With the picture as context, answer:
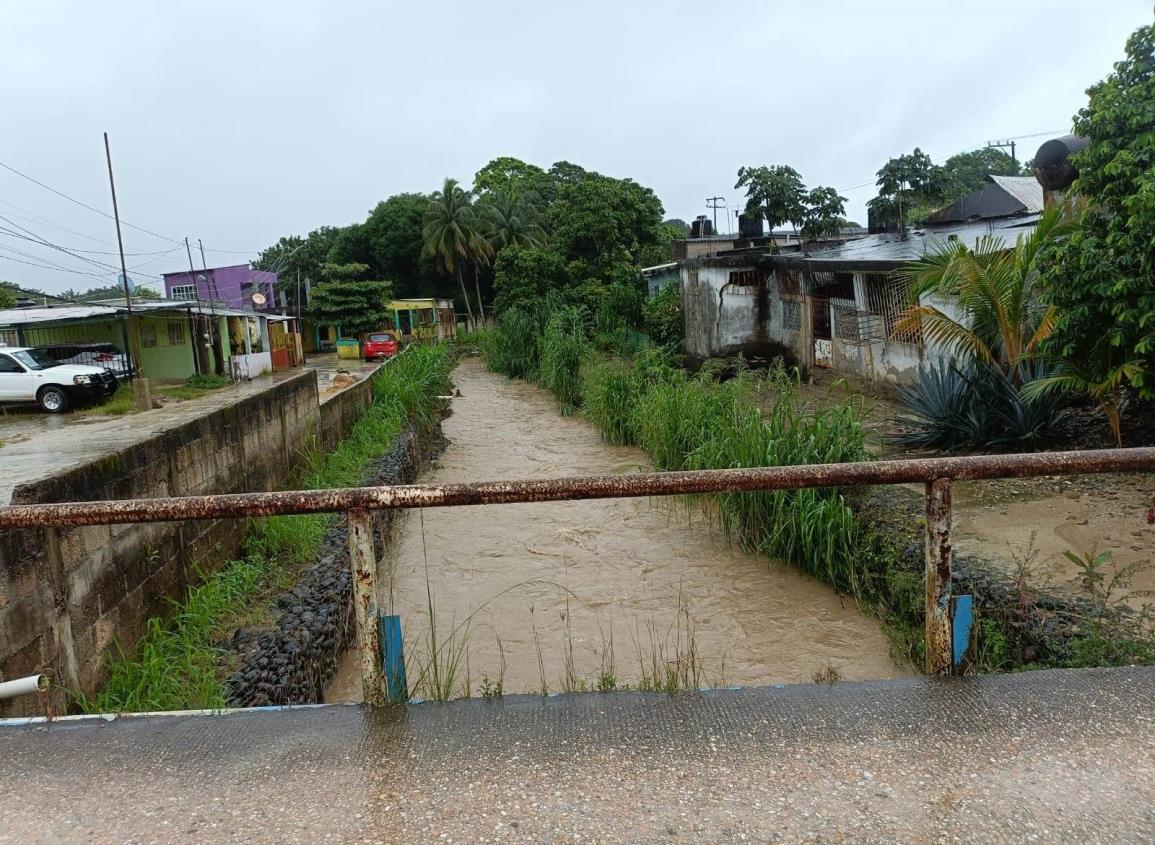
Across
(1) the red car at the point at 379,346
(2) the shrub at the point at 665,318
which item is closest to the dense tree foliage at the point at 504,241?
(2) the shrub at the point at 665,318

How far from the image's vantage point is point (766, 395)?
12352 mm

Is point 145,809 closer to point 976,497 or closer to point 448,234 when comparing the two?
point 976,497

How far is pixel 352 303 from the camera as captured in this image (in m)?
40.3

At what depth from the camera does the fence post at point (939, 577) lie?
2184mm

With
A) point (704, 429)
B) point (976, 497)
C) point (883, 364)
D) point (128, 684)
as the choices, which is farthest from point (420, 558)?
point (883, 364)

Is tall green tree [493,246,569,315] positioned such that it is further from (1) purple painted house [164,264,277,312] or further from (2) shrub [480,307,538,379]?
(1) purple painted house [164,264,277,312]

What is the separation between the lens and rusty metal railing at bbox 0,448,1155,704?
209 centimetres

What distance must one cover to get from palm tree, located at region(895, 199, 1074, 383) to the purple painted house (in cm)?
3557

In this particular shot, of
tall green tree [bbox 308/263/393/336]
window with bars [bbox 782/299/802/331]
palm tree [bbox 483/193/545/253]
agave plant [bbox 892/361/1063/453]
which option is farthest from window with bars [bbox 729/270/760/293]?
palm tree [bbox 483/193/545/253]

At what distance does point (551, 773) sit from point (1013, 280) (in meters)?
8.34

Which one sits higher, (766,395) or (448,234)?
(448,234)

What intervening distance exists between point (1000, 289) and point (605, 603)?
5202 mm

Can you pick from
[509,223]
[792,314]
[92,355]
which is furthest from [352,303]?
[792,314]

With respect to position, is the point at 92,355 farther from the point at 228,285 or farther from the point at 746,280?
the point at 228,285
